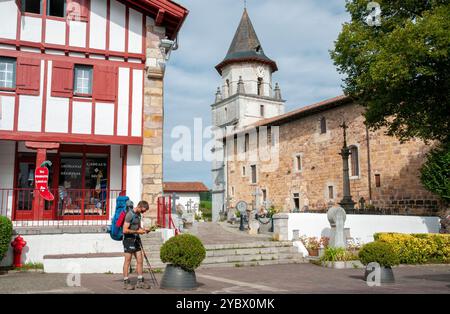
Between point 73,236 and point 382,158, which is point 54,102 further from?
point 382,158

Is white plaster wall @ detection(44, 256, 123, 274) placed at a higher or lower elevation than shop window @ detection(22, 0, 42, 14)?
lower

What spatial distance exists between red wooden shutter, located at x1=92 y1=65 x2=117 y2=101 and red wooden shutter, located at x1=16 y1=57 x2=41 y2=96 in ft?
5.19

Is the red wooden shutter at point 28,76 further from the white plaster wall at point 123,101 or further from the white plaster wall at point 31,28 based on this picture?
the white plaster wall at point 123,101

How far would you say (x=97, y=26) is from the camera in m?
12.9

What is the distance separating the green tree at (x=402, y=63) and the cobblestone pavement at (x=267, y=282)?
6.32m

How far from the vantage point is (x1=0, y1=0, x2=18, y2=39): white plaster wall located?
12172 mm

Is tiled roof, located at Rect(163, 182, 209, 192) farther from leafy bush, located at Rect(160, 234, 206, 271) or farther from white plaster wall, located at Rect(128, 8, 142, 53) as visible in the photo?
leafy bush, located at Rect(160, 234, 206, 271)

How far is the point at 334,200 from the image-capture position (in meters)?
27.5

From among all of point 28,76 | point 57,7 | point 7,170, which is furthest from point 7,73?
point 7,170

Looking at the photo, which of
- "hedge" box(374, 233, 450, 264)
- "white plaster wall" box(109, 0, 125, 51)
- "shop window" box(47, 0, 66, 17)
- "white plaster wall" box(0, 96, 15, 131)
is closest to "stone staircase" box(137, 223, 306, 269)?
"hedge" box(374, 233, 450, 264)

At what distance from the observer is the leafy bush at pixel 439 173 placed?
1485 cm

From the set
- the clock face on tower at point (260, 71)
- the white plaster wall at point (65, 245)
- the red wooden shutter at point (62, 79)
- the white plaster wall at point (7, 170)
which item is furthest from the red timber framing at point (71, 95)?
the clock face on tower at point (260, 71)

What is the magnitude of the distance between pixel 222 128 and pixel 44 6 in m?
34.8
